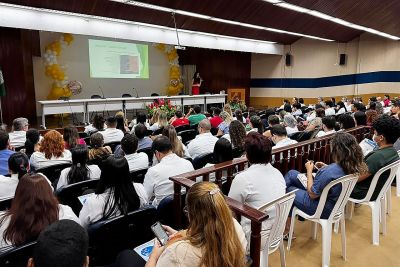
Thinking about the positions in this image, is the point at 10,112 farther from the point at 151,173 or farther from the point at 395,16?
the point at 395,16

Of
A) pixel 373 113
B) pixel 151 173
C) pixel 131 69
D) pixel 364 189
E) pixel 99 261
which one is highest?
pixel 131 69

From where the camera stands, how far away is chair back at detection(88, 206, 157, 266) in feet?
5.63

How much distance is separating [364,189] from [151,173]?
73.4 inches

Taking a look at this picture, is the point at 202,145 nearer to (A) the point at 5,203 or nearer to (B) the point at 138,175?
(B) the point at 138,175

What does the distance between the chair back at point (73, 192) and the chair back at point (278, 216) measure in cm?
149

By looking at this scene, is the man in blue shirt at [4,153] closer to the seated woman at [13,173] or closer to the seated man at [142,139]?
the seated woman at [13,173]

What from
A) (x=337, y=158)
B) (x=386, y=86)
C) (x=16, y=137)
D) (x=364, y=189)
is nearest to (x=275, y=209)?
(x=337, y=158)

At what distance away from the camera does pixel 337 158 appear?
2.32 m

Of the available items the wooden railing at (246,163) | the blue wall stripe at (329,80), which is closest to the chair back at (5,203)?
the wooden railing at (246,163)

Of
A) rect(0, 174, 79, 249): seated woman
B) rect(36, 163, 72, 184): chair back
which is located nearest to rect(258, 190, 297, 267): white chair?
rect(0, 174, 79, 249): seated woman

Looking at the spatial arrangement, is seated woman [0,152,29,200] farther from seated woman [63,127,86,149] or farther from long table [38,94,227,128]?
long table [38,94,227,128]

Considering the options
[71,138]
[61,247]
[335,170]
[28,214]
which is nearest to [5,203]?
[28,214]

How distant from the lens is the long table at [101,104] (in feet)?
26.3

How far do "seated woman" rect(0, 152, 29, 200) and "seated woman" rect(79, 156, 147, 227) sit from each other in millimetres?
740
